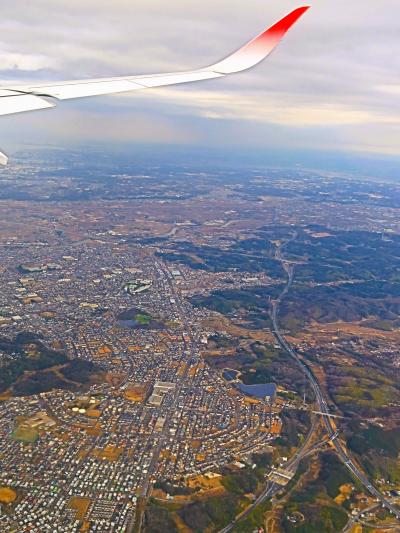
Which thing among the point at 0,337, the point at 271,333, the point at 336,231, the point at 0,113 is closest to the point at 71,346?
the point at 0,337

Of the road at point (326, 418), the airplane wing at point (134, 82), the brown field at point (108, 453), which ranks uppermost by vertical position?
the airplane wing at point (134, 82)

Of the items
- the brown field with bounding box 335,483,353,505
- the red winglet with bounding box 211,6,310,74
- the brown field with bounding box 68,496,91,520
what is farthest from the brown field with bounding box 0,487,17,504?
the red winglet with bounding box 211,6,310,74

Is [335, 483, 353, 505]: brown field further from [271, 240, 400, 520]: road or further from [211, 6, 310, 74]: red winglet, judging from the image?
[211, 6, 310, 74]: red winglet

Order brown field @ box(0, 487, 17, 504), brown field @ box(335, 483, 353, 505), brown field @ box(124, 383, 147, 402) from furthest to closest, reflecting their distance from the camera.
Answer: brown field @ box(124, 383, 147, 402) < brown field @ box(335, 483, 353, 505) < brown field @ box(0, 487, 17, 504)

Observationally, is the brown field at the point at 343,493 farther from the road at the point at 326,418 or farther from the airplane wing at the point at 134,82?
the airplane wing at the point at 134,82

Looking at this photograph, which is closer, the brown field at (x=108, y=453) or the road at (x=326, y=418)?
the road at (x=326, y=418)

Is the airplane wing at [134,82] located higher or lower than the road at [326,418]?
higher

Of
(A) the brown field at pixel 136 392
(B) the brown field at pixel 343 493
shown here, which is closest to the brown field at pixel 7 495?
(A) the brown field at pixel 136 392

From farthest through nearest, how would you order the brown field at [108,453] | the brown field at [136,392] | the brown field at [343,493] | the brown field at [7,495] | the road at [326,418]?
the brown field at [136,392], the brown field at [108,453], the road at [326,418], the brown field at [343,493], the brown field at [7,495]
